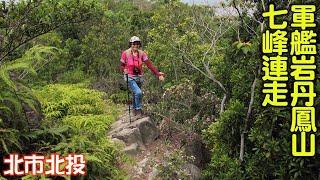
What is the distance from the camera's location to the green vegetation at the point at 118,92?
6320 millimetres

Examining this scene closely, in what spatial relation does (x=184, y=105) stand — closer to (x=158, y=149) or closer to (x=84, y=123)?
(x=158, y=149)

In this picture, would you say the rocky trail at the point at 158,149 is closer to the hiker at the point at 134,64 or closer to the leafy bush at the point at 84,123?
the leafy bush at the point at 84,123

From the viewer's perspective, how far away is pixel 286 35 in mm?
6711

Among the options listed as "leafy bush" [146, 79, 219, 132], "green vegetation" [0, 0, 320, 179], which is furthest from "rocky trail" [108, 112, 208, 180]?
"leafy bush" [146, 79, 219, 132]

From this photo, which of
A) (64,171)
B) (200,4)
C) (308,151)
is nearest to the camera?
(64,171)

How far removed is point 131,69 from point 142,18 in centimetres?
723

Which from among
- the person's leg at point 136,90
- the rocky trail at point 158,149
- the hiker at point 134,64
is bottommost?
the rocky trail at point 158,149

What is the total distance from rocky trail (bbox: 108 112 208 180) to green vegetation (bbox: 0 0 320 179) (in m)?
0.22

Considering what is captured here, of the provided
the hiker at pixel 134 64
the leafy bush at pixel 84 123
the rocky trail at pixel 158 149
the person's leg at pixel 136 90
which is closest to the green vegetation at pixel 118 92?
the leafy bush at pixel 84 123

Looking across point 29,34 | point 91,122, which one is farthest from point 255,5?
point 29,34

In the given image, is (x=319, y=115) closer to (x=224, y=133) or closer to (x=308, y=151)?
(x=308, y=151)

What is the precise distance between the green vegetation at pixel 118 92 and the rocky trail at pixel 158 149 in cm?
22

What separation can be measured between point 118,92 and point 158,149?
156 inches

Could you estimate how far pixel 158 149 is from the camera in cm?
860
